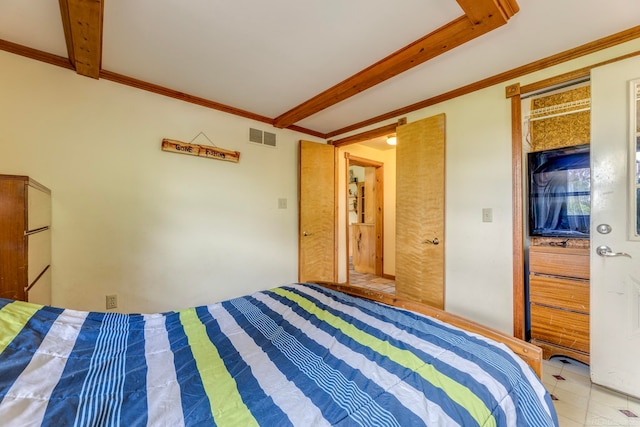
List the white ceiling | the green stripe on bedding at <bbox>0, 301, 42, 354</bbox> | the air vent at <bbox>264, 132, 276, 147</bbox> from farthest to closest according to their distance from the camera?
the air vent at <bbox>264, 132, 276, 147</bbox> → the white ceiling → the green stripe on bedding at <bbox>0, 301, 42, 354</bbox>

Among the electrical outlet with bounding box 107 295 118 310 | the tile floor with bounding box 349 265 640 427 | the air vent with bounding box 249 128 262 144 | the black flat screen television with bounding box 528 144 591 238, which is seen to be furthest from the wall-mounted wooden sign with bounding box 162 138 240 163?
the tile floor with bounding box 349 265 640 427

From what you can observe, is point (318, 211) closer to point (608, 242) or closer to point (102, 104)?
point (102, 104)

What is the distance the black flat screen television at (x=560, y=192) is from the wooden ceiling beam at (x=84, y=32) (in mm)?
3212

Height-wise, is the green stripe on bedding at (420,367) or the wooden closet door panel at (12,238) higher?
the wooden closet door panel at (12,238)

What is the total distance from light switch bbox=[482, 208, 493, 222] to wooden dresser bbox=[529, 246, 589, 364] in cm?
36

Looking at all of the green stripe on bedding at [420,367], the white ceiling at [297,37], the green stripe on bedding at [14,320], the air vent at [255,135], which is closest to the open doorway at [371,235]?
the air vent at [255,135]

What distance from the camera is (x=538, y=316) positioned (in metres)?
2.11

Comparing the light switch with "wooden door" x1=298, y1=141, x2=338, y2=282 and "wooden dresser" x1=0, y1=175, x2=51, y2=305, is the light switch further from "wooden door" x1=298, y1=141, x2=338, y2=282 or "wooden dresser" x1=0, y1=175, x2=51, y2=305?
"wooden dresser" x1=0, y1=175, x2=51, y2=305

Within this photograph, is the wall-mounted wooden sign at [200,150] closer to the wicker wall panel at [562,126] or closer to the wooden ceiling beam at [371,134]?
the wooden ceiling beam at [371,134]

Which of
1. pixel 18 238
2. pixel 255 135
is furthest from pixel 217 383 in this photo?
pixel 255 135

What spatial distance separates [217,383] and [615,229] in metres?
2.36

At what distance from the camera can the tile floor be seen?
1.47 metres

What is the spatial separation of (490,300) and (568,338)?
0.52m

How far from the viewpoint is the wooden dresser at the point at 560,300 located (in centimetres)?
195
